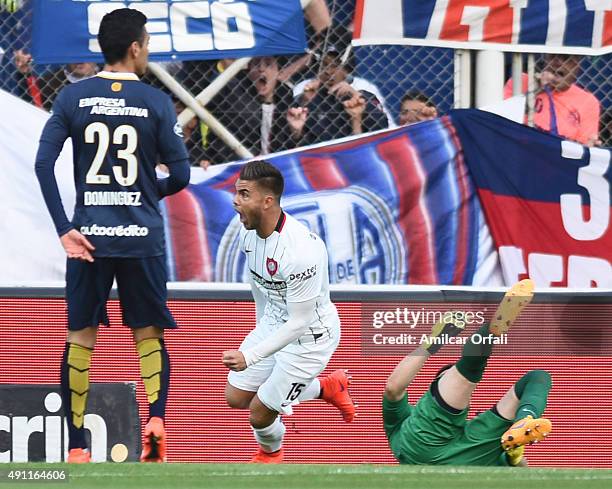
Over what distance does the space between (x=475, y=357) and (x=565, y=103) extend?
195 centimetres

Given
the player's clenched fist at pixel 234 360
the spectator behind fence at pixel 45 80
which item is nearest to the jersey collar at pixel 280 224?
the player's clenched fist at pixel 234 360

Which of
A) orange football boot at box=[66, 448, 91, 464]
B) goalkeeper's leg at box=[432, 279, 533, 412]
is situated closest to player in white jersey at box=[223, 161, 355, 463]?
goalkeeper's leg at box=[432, 279, 533, 412]

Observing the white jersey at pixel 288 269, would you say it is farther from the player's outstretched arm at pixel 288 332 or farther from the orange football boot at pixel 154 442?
the orange football boot at pixel 154 442

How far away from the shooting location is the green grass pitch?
16.6 feet

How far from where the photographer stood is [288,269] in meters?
6.26

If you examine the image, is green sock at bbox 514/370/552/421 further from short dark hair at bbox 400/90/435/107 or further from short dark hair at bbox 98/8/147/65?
short dark hair at bbox 98/8/147/65

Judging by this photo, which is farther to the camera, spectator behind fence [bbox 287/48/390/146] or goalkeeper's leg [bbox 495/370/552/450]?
spectator behind fence [bbox 287/48/390/146]

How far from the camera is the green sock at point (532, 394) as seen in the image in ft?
22.0

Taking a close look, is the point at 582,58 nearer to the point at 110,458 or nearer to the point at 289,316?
the point at 289,316

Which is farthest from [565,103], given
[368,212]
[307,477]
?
[307,477]

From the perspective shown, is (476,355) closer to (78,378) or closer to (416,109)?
(416,109)

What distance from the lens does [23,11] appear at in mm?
7883

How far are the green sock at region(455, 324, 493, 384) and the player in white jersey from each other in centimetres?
71

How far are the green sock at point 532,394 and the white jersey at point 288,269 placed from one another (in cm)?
107
